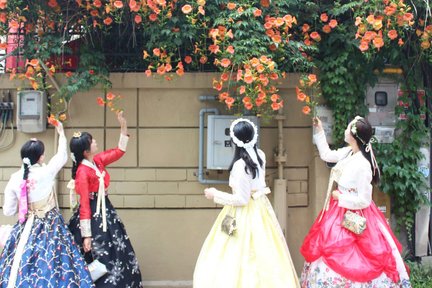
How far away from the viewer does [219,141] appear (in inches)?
203

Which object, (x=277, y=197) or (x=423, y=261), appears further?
(x=423, y=261)

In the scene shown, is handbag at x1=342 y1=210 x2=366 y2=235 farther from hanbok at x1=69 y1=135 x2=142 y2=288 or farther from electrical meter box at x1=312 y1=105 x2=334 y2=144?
hanbok at x1=69 y1=135 x2=142 y2=288

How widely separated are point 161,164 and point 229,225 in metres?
1.54

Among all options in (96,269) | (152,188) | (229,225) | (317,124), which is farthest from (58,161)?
(317,124)

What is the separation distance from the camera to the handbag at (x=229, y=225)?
4051 millimetres

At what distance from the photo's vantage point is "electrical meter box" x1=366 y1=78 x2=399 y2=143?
538cm

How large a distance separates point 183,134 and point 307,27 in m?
1.73

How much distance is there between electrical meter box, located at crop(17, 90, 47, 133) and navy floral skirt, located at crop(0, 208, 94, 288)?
1.25 m

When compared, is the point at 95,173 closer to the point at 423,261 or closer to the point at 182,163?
the point at 182,163

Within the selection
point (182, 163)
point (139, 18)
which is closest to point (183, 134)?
point (182, 163)

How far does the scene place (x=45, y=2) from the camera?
5.02 meters

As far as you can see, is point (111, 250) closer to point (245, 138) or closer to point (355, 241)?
point (245, 138)

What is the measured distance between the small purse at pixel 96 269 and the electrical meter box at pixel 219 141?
4.92 ft

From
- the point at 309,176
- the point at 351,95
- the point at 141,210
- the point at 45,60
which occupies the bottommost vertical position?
the point at 141,210
